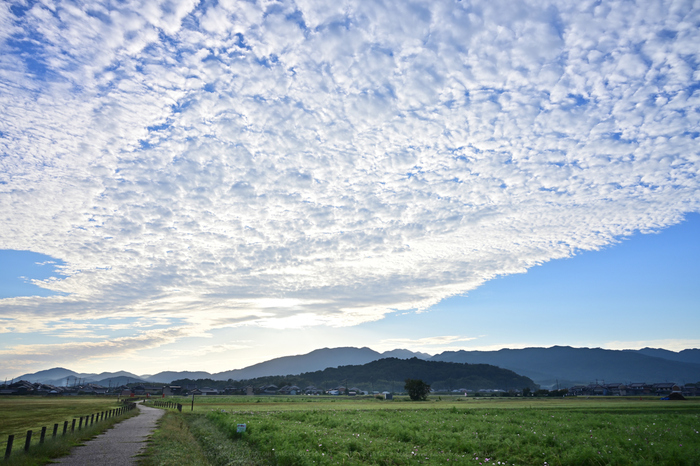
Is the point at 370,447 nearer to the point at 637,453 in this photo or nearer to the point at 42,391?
the point at 637,453

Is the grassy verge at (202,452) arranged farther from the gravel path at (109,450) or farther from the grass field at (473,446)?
the gravel path at (109,450)

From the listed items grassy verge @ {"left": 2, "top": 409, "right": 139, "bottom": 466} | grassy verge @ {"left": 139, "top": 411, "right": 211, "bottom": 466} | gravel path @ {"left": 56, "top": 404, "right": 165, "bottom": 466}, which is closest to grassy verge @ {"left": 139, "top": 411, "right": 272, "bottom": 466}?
grassy verge @ {"left": 139, "top": 411, "right": 211, "bottom": 466}

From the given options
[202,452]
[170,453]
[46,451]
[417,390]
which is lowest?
[417,390]

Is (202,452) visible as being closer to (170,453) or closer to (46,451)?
(170,453)

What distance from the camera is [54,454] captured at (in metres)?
17.8

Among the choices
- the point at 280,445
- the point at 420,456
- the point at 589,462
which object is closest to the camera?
the point at 589,462

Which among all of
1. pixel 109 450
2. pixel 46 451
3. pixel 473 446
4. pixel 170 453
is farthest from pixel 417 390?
pixel 46 451

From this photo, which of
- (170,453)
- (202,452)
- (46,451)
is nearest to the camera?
(46,451)

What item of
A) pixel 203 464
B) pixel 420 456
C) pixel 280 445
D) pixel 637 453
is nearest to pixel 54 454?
pixel 203 464

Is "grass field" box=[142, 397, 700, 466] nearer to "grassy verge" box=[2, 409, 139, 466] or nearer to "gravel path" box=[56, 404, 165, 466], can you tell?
"gravel path" box=[56, 404, 165, 466]

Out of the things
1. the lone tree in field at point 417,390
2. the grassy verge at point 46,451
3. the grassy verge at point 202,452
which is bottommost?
the lone tree in field at point 417,390

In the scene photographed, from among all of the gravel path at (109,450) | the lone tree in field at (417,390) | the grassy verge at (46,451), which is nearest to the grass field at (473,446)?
the gravel path at (109,450)

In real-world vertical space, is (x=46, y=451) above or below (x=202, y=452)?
above

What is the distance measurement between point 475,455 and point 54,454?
18.1 meters
